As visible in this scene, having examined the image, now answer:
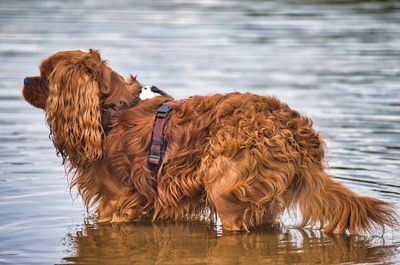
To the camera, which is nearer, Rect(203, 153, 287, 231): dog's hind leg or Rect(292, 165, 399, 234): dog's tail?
Rect(203, 153, 287, 231): dog's hind leg

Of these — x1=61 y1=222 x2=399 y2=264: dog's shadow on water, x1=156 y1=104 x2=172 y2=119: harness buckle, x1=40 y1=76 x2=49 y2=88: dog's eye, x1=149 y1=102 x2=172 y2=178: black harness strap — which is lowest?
x1=61 y1=222 x2=399 y2=264: dog's shadow on water

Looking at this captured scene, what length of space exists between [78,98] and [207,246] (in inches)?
61.0

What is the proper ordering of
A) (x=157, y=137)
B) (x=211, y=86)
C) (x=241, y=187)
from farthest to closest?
1. (x=211, y=86)
2. (x=157, y=137)
3. (x=241, y=187)

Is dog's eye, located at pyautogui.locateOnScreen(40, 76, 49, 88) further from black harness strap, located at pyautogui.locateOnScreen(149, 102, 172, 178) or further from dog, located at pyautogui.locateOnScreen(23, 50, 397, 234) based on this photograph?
black harness strap, located at pyautogui.locateOnScreen(149, 102, 172, 178)

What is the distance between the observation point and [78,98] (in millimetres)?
8586

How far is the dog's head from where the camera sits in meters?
8.58

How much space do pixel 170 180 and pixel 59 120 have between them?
3.35 feet

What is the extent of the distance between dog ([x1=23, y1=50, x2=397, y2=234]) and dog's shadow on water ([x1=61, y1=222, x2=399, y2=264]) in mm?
113

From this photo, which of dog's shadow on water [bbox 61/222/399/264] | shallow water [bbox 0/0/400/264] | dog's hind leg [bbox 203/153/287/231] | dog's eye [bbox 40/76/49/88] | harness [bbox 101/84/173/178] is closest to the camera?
dog's shadow on water [bbox 61/222/399/264]

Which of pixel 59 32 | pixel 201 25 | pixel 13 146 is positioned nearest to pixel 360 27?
pixel 201 25

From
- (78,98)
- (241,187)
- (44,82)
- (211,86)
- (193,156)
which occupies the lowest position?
(241,187)

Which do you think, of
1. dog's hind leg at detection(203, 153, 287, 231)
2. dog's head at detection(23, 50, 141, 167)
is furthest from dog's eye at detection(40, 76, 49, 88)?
dog's hind leg at detection(203, 153, 287, 231)

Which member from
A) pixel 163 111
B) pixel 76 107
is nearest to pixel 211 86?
pixel 163 111

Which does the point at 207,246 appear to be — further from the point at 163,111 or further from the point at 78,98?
the point at 78,98
